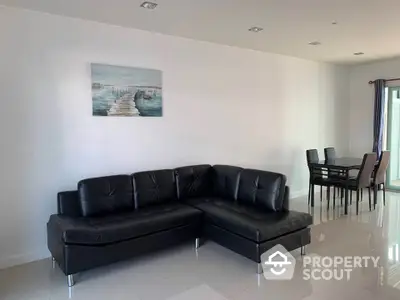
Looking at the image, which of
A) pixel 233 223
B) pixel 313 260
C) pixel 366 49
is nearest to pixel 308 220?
pixel 313 260

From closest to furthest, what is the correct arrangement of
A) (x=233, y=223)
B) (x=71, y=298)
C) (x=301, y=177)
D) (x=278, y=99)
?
(x=71, y=298) → (x=233, y=223) → (x=278, y=99) → (x=301, y=177)

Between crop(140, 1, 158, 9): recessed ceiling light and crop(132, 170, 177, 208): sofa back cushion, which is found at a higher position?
crop(140, 1, 158, 9): recessed ceiling light

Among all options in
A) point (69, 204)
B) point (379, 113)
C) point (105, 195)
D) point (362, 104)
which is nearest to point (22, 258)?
point (69, 204)

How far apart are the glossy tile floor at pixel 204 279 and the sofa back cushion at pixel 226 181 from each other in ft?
2.35

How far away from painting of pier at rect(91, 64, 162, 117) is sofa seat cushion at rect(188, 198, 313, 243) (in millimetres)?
1464

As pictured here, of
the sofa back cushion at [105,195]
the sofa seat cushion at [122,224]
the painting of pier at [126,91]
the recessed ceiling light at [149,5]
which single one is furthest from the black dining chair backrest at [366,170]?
the recessed ceiling light at [149,5]

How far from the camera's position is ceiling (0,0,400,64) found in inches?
123

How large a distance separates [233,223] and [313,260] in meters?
0.94

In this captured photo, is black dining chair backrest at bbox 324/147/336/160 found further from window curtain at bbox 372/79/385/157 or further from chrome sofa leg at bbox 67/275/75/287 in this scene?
chrome sofa leg at bbox 67/275/75/287

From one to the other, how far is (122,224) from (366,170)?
391 cm

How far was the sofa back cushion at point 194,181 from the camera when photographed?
4098mm

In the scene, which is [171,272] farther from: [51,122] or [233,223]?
[51,122]

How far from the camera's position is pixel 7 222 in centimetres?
325
